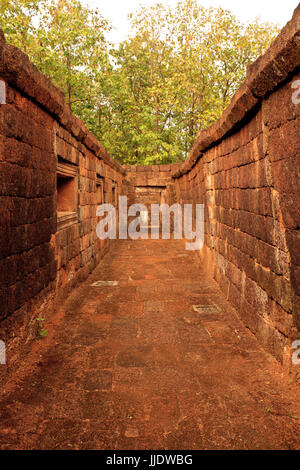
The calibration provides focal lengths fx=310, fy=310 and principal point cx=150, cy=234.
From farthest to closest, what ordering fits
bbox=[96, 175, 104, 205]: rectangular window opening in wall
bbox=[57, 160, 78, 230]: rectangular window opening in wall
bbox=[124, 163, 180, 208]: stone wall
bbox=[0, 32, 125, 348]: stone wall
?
bbox=[124, 163, 180, 208]: stone wall, bbox=[96, 175, 104, 205]: rectangular window opening in wall, bbox=[57, 160, 78, 230]: rectangular window opening in wall, bbox=[0, 32, 125, 348]: stone wall

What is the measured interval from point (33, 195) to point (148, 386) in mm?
2363

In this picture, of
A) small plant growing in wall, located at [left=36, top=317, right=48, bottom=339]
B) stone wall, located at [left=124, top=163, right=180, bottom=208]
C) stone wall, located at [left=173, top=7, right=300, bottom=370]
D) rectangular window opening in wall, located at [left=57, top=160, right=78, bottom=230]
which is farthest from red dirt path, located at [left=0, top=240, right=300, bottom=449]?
stone wall, located at [left=124, top=163, right=180, bottom=208]

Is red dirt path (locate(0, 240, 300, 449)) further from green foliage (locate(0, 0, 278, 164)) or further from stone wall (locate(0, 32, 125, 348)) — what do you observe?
green foliage (locate(0, 0, 278, 164))

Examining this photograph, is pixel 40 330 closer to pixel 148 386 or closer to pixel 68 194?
pixel 148 386

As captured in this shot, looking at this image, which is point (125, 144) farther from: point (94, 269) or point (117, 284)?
point (117, 284)

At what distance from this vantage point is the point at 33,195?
3543mm

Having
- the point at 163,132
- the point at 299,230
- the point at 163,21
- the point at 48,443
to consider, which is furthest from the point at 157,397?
the point at 163,21

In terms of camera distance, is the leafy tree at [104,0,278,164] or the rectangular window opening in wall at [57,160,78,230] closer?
the rectangular window opening in wall at [57,160,78,230]

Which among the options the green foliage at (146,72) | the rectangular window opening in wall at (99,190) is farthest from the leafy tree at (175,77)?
the rectangular window opening in wall at (99,190)

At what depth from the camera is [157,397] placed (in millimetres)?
2469

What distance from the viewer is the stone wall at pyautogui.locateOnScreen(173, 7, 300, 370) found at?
2551 millimetres

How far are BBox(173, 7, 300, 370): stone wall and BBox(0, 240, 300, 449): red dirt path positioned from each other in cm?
43

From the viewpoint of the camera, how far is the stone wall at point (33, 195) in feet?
9.30

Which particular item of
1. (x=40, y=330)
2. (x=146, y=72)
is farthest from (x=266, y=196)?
(x=146, y=72)
